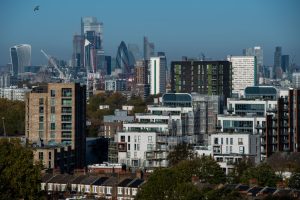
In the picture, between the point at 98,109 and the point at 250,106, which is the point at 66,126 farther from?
the point at 98,109

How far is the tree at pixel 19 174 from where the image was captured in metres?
56.0

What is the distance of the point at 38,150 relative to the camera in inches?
2798

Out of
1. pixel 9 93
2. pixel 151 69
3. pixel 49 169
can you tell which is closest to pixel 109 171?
pixel 49 169

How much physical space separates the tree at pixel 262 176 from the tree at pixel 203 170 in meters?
1.12

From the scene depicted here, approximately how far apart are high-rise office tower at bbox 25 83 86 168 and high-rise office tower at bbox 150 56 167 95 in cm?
10104

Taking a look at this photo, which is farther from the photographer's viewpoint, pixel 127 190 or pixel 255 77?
pixel 255 77

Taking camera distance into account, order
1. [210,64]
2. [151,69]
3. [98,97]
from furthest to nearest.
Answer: [151,69]
[98,97]
[210,64]

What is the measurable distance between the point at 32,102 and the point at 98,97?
73.1 metres

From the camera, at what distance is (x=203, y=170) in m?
62.9

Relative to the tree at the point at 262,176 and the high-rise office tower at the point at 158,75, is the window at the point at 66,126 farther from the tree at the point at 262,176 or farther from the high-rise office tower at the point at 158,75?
the high-rise office tower at the point at 158,75

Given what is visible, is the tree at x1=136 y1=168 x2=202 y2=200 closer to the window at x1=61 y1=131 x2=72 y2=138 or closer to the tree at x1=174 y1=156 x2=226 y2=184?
the tree at x1=174 y1=156 x2=226 y2=184

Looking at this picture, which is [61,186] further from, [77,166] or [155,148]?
[155,148]

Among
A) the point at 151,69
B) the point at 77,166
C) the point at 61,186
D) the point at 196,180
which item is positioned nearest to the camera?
the point at 196,180

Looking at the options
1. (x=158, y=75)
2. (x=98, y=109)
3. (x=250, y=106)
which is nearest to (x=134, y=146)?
(x=250, y=106)
